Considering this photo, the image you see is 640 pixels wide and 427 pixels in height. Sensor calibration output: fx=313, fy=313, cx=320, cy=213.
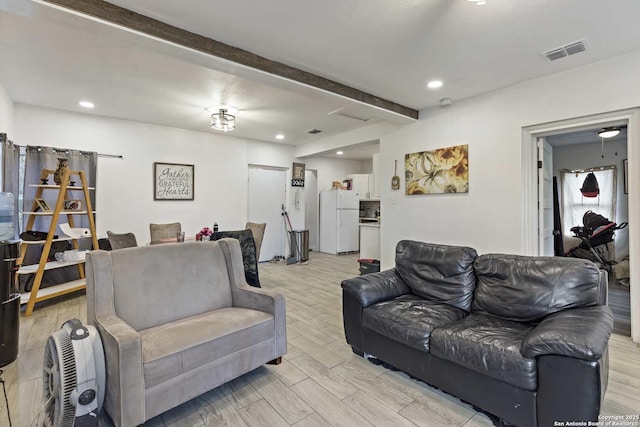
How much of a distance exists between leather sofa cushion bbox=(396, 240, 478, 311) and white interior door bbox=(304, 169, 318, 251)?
544cm

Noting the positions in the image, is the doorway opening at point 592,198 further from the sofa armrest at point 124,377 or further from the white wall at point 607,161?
the sofa armrest at point 124,377

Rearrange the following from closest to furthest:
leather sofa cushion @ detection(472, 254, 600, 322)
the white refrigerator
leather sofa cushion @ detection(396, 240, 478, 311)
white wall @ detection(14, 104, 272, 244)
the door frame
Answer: leather sofa cushion @ detection(472, 254, 600, 322)
leather sofa cushion @ detection(396, 240, 478, 311)
the door frame
white wall @ detection(14, 104, 272, 244)
the white refrigerator

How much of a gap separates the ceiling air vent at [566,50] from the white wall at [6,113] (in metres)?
5.49

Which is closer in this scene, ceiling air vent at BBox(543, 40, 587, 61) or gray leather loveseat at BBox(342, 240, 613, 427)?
gray leather loveseat at BBox(342, 240, 613, 427)

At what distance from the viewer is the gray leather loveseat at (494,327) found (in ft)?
4.91

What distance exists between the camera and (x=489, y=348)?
1728 mm

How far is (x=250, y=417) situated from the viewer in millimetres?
1808

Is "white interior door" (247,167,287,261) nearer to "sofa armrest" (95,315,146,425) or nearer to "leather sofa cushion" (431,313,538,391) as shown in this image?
"sofa armrest" (95,315,146,425)

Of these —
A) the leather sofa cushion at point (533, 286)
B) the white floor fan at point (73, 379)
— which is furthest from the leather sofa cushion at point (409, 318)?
the white floor fan at point (73, 379)

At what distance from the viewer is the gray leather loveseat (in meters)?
1.50

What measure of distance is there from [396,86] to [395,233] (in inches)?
81.1

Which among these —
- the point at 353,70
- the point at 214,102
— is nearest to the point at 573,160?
the point at 353,70

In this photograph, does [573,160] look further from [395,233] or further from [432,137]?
[395,233]

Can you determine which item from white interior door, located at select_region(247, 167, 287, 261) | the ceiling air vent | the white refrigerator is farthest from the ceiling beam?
the white refrigerator
